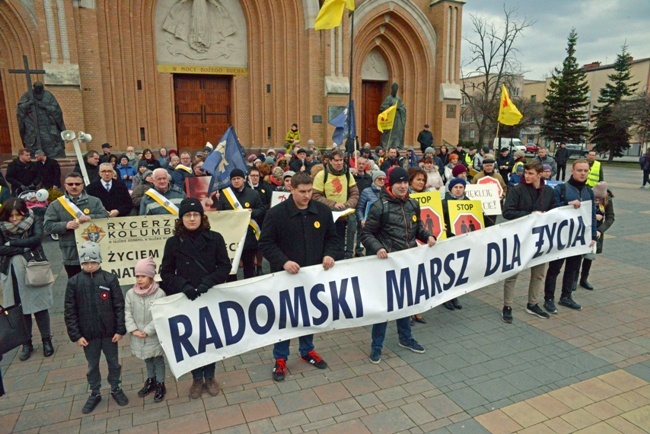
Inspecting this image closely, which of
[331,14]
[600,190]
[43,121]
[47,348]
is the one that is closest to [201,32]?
[43,121]

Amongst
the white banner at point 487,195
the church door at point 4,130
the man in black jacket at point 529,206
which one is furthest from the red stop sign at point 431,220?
the church door at point 4,130

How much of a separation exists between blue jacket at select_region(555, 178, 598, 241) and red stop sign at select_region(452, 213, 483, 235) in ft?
3.79

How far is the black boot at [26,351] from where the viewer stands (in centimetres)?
506

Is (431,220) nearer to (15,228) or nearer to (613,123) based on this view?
(15,228)

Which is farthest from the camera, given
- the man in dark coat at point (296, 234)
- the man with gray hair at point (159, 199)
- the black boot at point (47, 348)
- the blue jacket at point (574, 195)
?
the blue jacket at point (574, 195)

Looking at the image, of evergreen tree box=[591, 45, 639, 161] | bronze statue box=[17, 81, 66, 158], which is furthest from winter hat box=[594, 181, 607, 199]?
evergreen tree box=[591, 45, 639, 161]

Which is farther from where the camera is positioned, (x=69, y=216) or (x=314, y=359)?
(x=69, y=216)

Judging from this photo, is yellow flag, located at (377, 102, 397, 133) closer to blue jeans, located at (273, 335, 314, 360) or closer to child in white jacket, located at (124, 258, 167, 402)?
blue jeans, located at (273, 335, 314, 360)

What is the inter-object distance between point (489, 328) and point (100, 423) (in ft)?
14.7

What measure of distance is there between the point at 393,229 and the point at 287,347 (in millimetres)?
1734

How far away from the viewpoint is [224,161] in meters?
6.50

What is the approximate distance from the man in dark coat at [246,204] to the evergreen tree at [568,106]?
4510 cm

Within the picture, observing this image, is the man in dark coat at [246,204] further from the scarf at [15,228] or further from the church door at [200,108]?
the church door at [200,108]

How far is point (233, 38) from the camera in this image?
1967 cm
